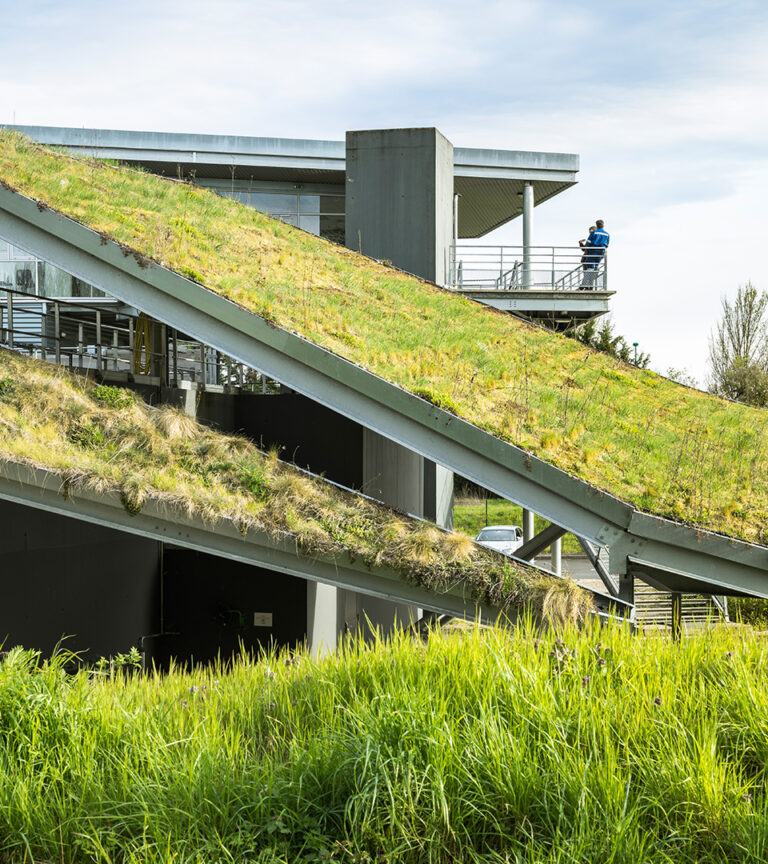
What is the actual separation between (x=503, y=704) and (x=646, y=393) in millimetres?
10108

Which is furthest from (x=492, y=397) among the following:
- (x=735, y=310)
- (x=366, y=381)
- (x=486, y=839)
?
(x=735, y=310)

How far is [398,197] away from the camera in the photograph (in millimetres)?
19016

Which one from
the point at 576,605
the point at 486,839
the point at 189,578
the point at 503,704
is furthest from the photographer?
the point at 189,578

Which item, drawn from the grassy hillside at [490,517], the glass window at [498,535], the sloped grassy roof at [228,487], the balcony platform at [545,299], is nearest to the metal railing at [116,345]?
the sloped grassy roof at [228,487]

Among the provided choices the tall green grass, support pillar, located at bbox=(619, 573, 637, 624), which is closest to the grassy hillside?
support pillar, located at bbox=(619, 573, 637, 624)

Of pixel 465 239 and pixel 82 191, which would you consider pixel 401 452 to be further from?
pixel 465 239

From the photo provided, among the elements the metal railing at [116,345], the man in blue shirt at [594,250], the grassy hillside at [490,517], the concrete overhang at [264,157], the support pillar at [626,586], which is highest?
the concrete overhang at [264,157]

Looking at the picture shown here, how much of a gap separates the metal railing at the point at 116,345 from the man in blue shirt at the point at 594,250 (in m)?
8.42

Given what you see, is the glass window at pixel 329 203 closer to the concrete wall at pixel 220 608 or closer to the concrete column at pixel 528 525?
the concrete column at pixel 528 525

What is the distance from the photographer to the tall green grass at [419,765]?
3.49 metres

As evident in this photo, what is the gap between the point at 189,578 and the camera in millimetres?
13375

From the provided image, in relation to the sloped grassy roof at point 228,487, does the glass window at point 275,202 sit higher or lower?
higher

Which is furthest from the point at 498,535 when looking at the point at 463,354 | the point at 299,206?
the point at 463,354

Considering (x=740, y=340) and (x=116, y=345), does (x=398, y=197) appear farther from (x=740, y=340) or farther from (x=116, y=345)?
(x=740, y=340)
